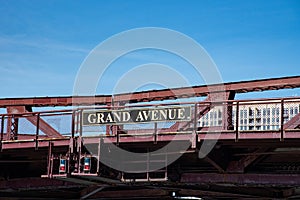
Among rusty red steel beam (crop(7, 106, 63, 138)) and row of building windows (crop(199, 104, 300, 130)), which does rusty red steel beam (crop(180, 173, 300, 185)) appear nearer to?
row of building windows (crop(199, 104, 300, 130))

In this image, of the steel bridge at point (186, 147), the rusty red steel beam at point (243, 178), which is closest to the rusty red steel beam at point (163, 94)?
the steel bridge at point (186, 147)

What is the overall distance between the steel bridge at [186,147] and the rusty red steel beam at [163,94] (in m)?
0.05

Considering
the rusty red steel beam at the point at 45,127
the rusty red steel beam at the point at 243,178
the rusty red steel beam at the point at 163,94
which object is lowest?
the rusty red steel beam at the point at 243,178

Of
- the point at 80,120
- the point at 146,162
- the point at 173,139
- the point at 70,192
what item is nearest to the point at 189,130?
the point at 173,139

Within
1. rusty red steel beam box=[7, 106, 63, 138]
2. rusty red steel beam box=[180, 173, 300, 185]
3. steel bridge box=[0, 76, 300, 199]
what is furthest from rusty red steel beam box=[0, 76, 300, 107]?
rusty red steel beam box=[180, 173, 300, 185]

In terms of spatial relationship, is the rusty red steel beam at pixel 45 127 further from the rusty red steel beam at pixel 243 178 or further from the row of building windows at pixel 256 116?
the row of building windows at pixel 256 116

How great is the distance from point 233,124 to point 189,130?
7.52 ft

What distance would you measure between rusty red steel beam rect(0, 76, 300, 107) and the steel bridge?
1.8 inches

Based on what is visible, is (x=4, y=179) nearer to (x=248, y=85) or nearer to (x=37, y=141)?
(x=37, y=141)

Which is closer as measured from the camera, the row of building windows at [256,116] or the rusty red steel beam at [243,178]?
the row of building windows at [256,116]

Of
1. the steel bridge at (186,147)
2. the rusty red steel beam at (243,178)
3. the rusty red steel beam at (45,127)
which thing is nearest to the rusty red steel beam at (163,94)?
the steel bridge at (186,147)

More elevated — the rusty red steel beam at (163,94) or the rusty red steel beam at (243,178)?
the rusty red steel beam at (163,94)

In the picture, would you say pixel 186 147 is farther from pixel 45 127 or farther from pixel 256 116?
pixel 45 127

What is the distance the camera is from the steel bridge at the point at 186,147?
25281mm
